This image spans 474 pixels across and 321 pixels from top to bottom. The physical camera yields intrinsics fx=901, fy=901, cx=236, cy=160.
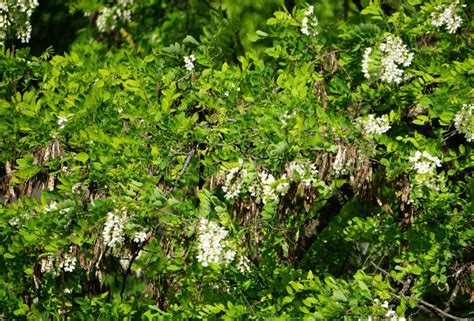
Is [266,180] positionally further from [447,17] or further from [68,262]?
[447,17]

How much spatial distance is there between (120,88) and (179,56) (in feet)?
1.27

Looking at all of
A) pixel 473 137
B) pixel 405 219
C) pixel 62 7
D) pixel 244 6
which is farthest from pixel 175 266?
pixel 62 7

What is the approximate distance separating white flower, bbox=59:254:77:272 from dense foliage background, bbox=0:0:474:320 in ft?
0.03

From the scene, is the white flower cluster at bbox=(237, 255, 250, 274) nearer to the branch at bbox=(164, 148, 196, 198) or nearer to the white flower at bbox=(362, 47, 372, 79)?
the branch at bbox=(164, 148, 196, 198)

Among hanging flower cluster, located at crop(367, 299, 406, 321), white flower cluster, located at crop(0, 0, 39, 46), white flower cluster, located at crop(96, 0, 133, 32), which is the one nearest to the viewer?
hanging flower cluster, located at crop(367, 299, 406, 321)

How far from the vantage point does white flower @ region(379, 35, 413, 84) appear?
4.27 meters

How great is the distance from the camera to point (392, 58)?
14.0 ft

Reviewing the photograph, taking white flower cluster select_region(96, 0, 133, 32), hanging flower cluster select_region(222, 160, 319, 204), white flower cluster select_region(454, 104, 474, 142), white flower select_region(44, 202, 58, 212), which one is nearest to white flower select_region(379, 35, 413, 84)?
white flower cluster select_region(454, 104, 474, 142)

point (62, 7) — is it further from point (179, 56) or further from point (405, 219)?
point (405, 219)

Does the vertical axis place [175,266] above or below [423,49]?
below

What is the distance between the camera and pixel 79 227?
3957mm

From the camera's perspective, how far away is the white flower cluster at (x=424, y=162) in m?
4.02

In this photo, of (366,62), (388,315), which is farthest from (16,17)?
(388,315)

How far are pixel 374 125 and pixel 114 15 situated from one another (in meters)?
2.99
